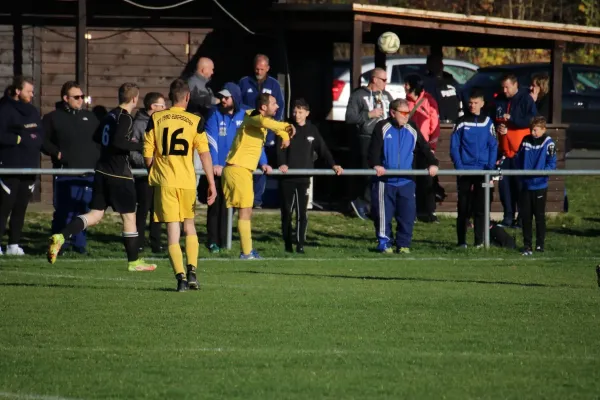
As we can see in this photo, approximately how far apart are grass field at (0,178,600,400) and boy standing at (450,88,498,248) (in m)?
1.04

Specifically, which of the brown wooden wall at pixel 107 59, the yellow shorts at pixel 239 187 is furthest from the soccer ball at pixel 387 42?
the yellow shorts at pixel 239 187

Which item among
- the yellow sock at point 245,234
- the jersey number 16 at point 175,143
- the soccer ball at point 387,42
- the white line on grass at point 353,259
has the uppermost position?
the soccer ball at point 387,42

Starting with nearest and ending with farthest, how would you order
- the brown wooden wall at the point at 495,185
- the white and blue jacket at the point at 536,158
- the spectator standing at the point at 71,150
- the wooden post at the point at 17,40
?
1. the spectator standing at the point at 71,150
2. the white and blue jacket at the point at 536,158
3. the brown wooden wall at the point at 495,185
4. the wooden post at the point at 17,40

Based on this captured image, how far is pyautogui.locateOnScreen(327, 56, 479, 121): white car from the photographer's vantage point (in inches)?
912

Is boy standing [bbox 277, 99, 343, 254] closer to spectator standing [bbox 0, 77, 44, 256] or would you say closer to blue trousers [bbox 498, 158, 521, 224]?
spectator standing [bbox 0, 77, 44, 256]

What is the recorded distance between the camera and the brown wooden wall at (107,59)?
20.3 meters

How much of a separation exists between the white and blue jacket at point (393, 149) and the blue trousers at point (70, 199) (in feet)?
11.5

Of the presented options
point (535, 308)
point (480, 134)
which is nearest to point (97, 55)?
point (480, 134)

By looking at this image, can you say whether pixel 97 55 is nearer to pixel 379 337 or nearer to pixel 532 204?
pixel 532 204

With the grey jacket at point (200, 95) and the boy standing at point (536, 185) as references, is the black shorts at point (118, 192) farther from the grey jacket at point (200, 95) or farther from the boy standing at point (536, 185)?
the boy standing at point (536, 185)

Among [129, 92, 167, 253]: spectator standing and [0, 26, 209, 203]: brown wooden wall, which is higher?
[0, 26, 209, 203]: brown wooden wall

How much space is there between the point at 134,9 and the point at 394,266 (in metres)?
8.04

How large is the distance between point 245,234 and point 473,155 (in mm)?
3537

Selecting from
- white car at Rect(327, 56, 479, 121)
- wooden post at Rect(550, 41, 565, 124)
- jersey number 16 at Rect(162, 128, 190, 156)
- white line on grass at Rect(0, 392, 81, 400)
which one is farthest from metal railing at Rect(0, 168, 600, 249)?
white line on grass at Rect(0, 392, 81, 400)
